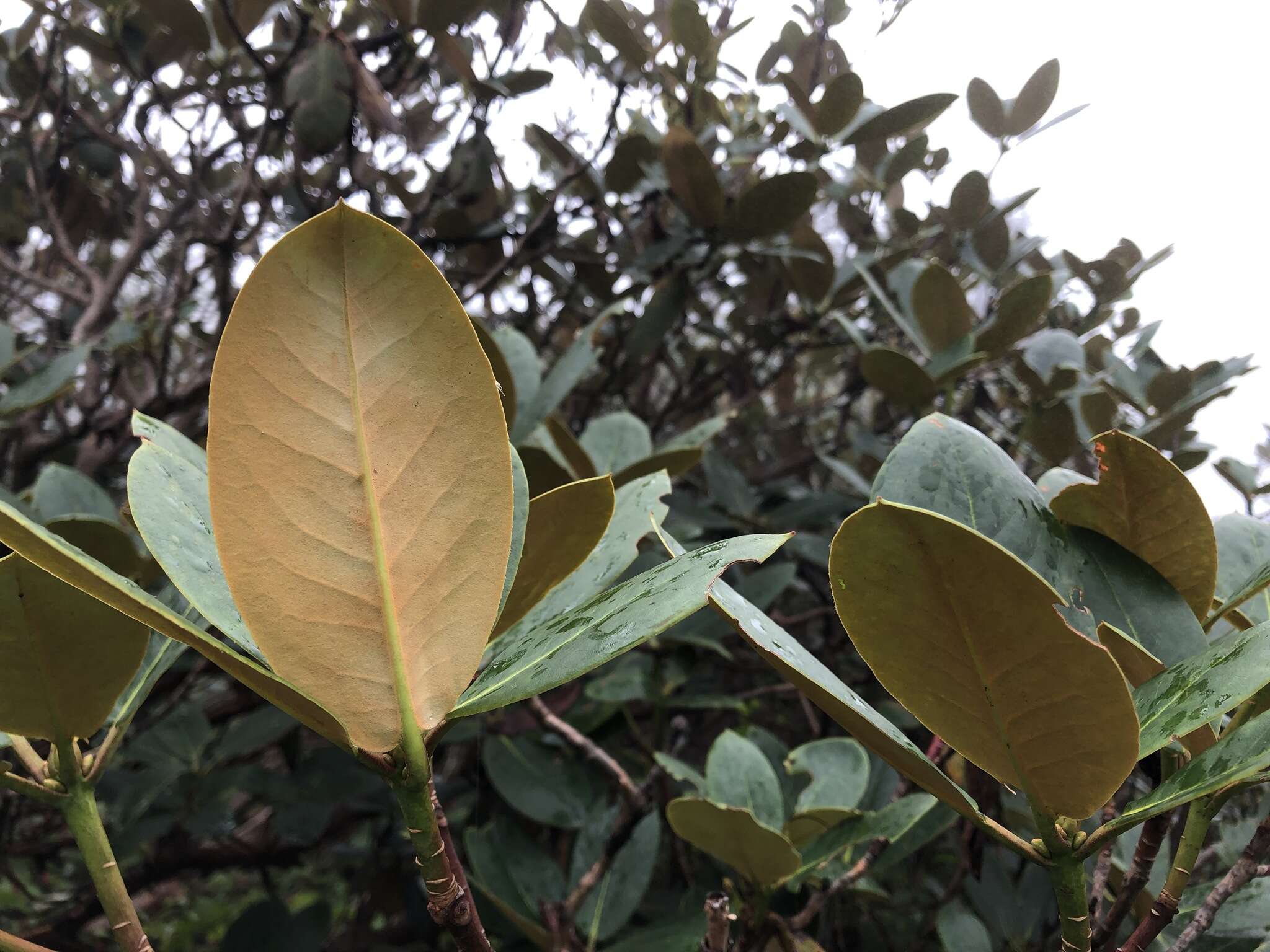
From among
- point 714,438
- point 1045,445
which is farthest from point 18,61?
point 1045,445

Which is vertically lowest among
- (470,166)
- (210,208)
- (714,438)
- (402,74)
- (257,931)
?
(257,931)

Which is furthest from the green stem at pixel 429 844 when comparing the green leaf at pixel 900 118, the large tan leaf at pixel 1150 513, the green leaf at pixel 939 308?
the green leaf at pixel 900 118

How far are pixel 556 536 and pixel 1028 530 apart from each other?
0.25m

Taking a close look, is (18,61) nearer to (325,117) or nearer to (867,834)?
(325,117)

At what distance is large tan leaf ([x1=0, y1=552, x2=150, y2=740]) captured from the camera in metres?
0.38

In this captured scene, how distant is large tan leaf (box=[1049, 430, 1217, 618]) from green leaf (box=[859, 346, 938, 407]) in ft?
1.74

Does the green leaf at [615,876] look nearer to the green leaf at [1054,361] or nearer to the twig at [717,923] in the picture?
the twig at [717,923]

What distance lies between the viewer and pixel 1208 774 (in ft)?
1.02

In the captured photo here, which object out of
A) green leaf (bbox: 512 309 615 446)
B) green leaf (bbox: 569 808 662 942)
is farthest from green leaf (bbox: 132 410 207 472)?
green leaf (bbox: 569 808 662 942)

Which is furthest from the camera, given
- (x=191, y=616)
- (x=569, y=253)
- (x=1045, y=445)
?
(x=569, y=253)

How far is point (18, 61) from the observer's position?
5.10ft

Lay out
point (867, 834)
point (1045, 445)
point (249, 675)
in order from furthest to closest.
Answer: point (1045, 445) < point (867, 834) < point (249, 675)

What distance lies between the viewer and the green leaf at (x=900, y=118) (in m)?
1.10

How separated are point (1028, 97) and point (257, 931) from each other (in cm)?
172
